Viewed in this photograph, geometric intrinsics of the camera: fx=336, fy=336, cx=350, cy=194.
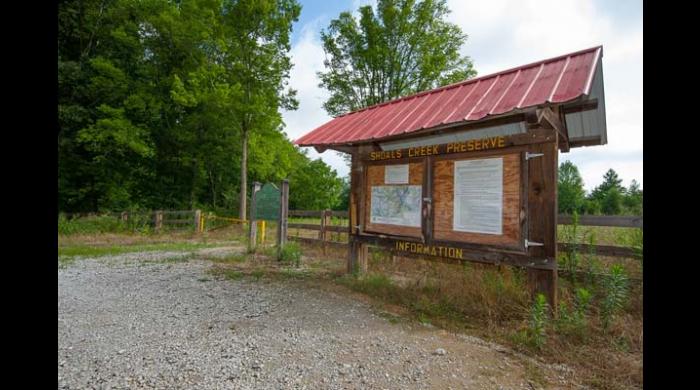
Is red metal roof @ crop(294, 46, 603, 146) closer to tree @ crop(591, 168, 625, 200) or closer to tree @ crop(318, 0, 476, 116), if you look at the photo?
tree @ crop(318, 0, 476, 116)

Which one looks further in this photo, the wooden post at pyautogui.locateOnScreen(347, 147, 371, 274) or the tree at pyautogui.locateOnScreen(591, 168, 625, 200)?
the tree at pyautogui.locateOnScreen(591, 168, 625, 200)

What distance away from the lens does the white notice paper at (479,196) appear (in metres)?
4.53

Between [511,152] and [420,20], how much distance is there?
15.8 meters

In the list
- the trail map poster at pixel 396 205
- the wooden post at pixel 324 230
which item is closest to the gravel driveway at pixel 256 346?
the trail map poster at pixel 396 205

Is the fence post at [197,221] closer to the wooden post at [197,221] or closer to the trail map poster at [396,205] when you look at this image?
the wooden post at [197,221]

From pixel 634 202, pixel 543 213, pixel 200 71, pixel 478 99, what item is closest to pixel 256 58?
pixel 200 71

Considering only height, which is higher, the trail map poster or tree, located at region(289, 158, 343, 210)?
tree, located at region(289, 158, 343, 210)

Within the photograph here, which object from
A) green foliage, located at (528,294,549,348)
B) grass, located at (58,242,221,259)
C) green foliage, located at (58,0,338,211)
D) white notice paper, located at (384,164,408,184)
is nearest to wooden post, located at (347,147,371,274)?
white notice paper, located at (384,164,408,184)

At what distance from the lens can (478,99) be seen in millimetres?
4773

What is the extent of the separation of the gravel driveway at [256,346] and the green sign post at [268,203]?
3.35m

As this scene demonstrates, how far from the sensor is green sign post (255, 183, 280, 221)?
8742 mm

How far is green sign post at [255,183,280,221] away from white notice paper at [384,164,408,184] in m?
3.73

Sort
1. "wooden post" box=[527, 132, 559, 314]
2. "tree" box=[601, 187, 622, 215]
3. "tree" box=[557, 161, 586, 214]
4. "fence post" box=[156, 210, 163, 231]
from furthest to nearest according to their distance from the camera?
"tree" box=[557, 161, 586, 214], "tree" box=[601, 187, 622, 215], "fence post" box=[156, 210, 163, 231], "wooden post" box=[527, 132, 559, 314]

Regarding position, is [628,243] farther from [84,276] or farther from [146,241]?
[146,241]
